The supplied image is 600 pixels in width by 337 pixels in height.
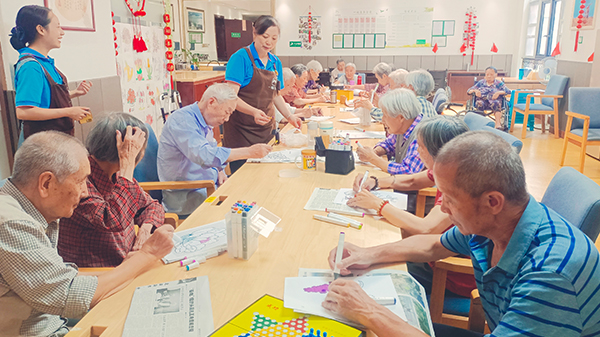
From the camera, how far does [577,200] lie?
4.95 feet

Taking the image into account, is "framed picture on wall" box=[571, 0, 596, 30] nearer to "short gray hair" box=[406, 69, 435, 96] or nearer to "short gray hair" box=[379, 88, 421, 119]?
"short gray hair" box=[406, 69, 435, 96]

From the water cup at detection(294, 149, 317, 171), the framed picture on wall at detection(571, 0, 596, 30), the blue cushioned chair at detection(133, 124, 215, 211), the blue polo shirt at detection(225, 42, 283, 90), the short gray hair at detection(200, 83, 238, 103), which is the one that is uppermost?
the framed picture on wall at detection(571, 0, 596, 30)

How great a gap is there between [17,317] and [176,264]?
46cm

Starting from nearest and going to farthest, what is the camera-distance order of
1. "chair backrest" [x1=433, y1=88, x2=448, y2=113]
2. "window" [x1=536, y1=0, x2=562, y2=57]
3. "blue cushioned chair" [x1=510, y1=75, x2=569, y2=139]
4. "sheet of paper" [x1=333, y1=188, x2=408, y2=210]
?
"sheet of paper" [x1=333, y1=188, x2=408, y2=210] < "chair backrest" [x1=433, y1=88, x2=448, y2=113] < "blue cushioned chair" [x1=510, y1=75, x2=569, y2=139] < "window" [x1=536, y1=0, x2=562, y2=57]

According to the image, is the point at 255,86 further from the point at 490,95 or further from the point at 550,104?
the point at 550,104

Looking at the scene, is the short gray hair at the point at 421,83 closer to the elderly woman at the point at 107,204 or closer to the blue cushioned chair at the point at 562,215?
the blue cushioned chair at the point at 562,215

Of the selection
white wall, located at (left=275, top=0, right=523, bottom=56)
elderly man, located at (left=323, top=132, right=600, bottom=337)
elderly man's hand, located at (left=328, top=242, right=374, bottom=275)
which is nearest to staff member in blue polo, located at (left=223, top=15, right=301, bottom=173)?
elderly man's hand, located at (left=328, top=242, right=374, bottom=275)

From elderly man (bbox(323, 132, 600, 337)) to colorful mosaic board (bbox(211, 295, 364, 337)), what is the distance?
2.3 inches

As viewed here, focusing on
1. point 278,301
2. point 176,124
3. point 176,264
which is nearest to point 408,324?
point 278,301

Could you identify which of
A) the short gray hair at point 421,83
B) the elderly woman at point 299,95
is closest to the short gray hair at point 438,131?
the short gray hair at point 421,83

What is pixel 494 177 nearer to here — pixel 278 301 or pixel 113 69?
pixel 278 301

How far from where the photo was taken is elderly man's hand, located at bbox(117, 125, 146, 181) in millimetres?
1784

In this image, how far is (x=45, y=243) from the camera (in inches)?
46.8

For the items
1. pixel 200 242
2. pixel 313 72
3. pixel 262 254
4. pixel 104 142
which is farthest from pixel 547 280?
pixel 313 72
